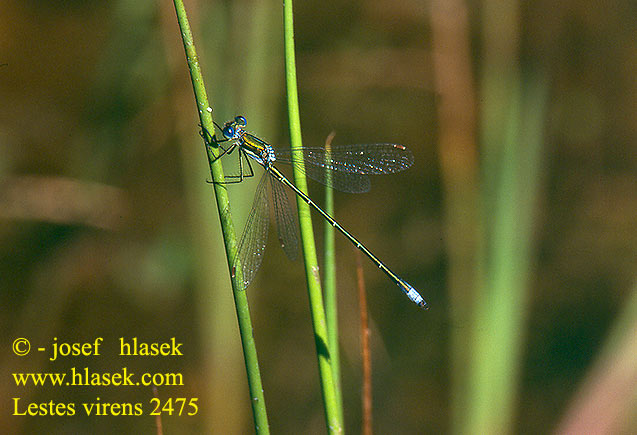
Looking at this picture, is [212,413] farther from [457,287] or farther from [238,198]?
[457,287]

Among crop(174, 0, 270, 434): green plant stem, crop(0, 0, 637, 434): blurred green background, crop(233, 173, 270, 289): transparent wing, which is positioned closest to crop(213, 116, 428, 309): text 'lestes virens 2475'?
crop(233, 173, 270, 289): transparent wing

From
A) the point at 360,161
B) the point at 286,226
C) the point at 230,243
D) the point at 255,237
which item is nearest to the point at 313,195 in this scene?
the point at 360,161

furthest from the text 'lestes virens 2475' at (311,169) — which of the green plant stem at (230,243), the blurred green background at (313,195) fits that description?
the green plant stem at (230,243)

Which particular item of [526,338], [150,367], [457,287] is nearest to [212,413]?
[150,367]

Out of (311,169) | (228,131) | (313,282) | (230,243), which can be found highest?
(228,131)

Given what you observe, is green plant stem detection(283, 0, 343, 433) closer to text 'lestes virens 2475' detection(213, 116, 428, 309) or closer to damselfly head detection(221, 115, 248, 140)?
text 'lestes virens 2475' detection(213, 116, 428, 309)

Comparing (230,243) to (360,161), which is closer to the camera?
(230,243)

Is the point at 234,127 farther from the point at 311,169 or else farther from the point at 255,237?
the point at 255,237
